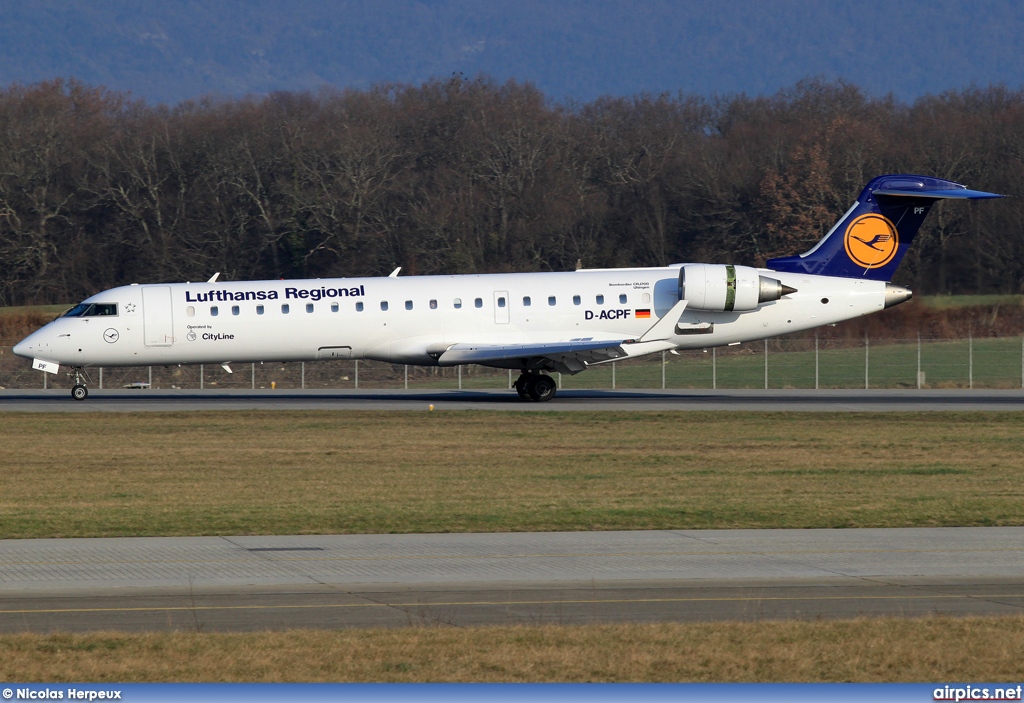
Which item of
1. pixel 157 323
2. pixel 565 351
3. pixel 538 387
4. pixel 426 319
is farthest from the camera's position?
pixel 538 387

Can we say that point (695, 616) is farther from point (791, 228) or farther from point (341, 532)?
point (791, 228)

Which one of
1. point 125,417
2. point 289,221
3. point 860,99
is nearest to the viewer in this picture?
point 125,417

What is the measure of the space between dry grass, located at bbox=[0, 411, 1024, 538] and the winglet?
11.3 feet

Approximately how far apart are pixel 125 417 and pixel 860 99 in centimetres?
6215

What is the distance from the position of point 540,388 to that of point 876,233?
10.3 meters

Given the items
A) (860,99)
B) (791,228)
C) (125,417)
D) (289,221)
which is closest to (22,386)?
(125,417)

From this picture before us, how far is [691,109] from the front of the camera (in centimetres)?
9206

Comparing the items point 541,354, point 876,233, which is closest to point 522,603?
point 541,354

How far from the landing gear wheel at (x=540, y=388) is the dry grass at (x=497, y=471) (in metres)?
3.88

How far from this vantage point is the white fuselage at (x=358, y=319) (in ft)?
113

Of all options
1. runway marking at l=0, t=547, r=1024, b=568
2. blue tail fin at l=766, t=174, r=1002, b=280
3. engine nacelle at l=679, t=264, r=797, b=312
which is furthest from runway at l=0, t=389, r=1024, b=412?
runway marking at l=0, t=547, r=1024, b=568

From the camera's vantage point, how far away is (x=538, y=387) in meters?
36.1

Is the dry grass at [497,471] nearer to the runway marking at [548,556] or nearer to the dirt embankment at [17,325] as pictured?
the runway marking at [548,556]

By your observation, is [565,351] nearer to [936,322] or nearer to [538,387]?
[538,387]
